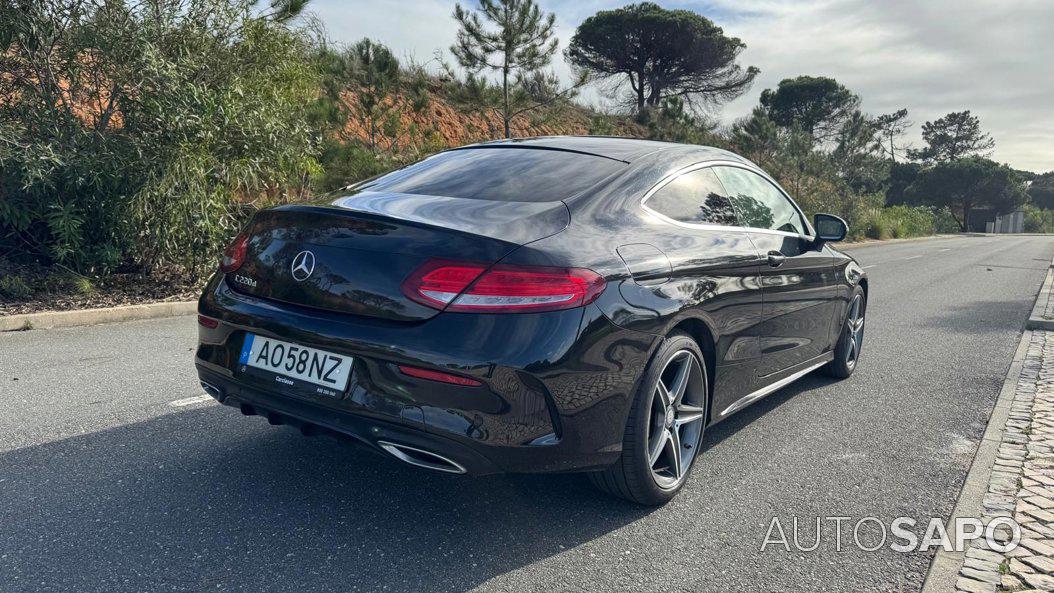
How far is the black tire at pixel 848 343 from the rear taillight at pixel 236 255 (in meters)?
3.93

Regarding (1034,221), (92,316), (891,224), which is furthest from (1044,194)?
(92,316)

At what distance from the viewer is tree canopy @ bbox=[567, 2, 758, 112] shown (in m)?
42.5

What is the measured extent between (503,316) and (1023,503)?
94.8 inches

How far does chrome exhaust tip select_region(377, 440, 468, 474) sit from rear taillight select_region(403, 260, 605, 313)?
0.49 meters

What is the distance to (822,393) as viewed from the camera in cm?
514

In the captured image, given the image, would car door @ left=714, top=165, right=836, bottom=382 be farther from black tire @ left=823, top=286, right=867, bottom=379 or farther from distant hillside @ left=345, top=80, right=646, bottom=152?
distant hillside @ left=345, top=80, right=646, bottom=152

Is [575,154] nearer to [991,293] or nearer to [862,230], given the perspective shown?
[991,293]

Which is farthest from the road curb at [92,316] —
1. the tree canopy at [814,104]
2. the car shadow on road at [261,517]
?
the tree canopy at [814,104]

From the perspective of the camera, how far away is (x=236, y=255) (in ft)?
10.4

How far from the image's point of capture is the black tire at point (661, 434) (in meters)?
2.90

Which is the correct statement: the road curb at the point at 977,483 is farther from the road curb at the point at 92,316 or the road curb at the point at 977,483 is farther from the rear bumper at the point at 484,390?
the road curb at the point at 92,316

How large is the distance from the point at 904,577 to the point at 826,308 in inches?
94.9

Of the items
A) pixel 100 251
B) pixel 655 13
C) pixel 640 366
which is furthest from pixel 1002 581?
pixel 655 13

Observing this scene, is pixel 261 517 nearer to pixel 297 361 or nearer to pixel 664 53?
pixel 297 361
